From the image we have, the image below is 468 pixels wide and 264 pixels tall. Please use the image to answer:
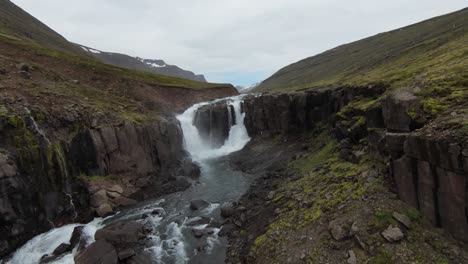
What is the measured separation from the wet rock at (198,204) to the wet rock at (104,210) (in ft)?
27.7

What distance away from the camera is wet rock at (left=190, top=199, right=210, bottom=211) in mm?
30953

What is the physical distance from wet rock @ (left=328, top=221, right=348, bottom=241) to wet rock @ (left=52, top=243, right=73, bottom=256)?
809 inches

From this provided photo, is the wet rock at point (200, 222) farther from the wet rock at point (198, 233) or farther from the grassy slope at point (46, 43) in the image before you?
the grassy slope at point (46, 43)

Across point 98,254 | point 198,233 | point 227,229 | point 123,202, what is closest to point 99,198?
point 123,202

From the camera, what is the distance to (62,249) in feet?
77.5

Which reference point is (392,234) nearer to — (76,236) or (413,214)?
(413,214)

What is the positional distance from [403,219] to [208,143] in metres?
49.6

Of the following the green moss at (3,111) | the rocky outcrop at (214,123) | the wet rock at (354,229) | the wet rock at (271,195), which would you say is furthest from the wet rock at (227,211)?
the rocky outcrop at (214,123)

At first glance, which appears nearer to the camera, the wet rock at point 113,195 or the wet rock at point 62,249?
the wet rock at point 62,249

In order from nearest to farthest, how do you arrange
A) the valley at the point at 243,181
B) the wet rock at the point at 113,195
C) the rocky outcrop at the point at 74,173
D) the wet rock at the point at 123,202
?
the valley at the point at 243,181
the rocky outcrop at the point at 74,173
the wet rock at the point at 123,202
the wet rock at the point at 113,195

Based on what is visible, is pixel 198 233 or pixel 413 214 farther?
pixel 198 233

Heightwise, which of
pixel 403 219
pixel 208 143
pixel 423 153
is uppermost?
pixel 423 153

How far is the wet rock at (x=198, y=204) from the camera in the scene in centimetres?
3095

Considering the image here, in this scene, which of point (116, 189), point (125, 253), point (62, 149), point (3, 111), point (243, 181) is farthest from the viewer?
point (243, 181)
